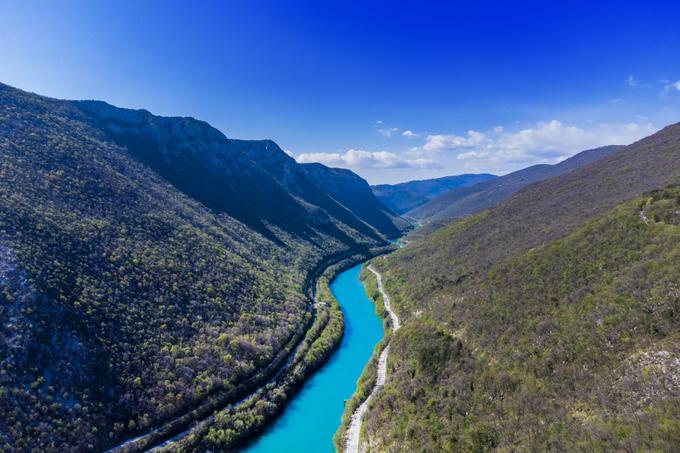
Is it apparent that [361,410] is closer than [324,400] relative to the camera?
Yes

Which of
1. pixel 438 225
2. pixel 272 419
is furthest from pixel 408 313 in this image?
pixel 438 225

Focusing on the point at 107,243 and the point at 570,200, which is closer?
the point at 107,243

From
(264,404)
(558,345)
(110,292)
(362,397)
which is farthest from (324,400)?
(110,292)

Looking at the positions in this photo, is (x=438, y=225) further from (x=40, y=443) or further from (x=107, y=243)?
(x=40, y=443)

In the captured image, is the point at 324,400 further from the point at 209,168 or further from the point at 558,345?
the point at 209,168

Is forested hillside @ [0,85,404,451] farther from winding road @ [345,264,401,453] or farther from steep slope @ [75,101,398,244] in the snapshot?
winding road @ [345,264,401,453]
